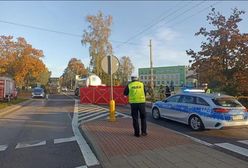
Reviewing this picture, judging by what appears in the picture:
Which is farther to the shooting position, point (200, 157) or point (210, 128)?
point (210, 128)

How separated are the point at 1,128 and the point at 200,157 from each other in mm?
8359

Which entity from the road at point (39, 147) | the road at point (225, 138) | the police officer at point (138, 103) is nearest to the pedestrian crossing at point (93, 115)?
the road at point (39, 147)

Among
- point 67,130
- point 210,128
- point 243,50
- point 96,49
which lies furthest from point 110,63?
point 96,49

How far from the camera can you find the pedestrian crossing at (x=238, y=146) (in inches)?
309

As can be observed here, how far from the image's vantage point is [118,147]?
791 centimetres

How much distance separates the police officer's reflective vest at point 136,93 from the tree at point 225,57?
11247 millimetres

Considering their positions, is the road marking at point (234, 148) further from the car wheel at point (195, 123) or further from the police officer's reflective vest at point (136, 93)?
the car wheel at point (195, 123)

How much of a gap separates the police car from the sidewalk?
2.06 meters

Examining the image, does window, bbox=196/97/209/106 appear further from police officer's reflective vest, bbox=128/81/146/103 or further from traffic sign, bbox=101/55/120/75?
traffic sign, bbox=101/55/120/75

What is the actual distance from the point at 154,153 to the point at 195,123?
4926 millimetres

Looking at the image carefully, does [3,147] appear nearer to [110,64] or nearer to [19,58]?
[110,64]

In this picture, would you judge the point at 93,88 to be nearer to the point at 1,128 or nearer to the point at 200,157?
the point at 1,128

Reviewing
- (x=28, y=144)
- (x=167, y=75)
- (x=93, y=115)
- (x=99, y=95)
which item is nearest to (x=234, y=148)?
(x=28, y=144)

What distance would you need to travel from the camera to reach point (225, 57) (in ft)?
66.8
